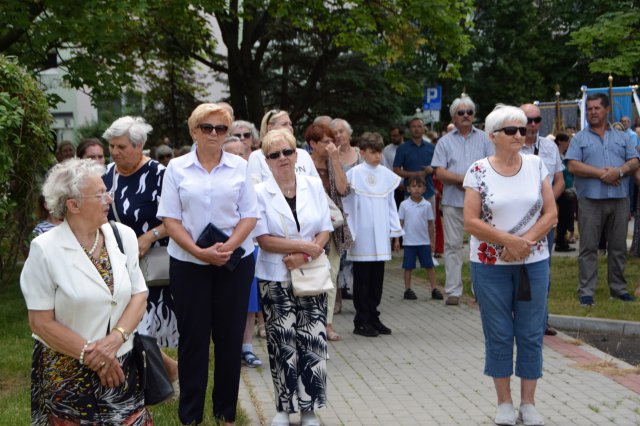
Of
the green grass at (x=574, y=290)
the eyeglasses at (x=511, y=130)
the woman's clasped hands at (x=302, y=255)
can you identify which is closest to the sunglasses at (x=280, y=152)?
the woman's clasped hands at (x=302, y=255)

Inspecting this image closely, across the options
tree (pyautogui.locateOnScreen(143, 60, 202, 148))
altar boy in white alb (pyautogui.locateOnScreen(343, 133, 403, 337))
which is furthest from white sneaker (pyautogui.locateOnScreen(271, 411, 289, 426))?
tree (pyautogui.locateOnScreen(143, 60, 202, 148))

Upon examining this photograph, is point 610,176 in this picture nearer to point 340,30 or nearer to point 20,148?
point 20,148

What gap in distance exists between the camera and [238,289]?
625cm

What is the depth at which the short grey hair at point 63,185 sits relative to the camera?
15.3ft

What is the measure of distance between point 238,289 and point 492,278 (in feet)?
5.47

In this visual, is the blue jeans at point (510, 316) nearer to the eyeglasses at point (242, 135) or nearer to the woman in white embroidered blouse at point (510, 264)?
the woman in white embroidered blouse at point (510, 264)

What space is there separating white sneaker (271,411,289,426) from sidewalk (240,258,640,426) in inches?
6.1

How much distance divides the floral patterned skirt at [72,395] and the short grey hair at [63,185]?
25.0 inches

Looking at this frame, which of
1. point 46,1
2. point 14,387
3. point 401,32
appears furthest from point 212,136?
point 401,32

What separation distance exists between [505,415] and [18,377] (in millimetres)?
4048

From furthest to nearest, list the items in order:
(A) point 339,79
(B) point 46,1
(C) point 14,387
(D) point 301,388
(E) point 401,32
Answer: (A) point 339,79 → (E) point 401,32 → (B) point 46,1 → (C) point 14,387 → (D) point 301,388

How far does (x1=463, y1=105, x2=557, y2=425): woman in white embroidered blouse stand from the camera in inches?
257

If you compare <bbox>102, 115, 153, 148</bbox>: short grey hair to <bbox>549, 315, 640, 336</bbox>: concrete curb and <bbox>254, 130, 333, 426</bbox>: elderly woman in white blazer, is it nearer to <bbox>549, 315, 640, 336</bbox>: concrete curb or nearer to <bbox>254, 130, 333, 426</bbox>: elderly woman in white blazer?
<bbox>254, 130, 333, 426</bbox>: elderly woman in white blazer

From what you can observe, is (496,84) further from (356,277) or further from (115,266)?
(115,266)
